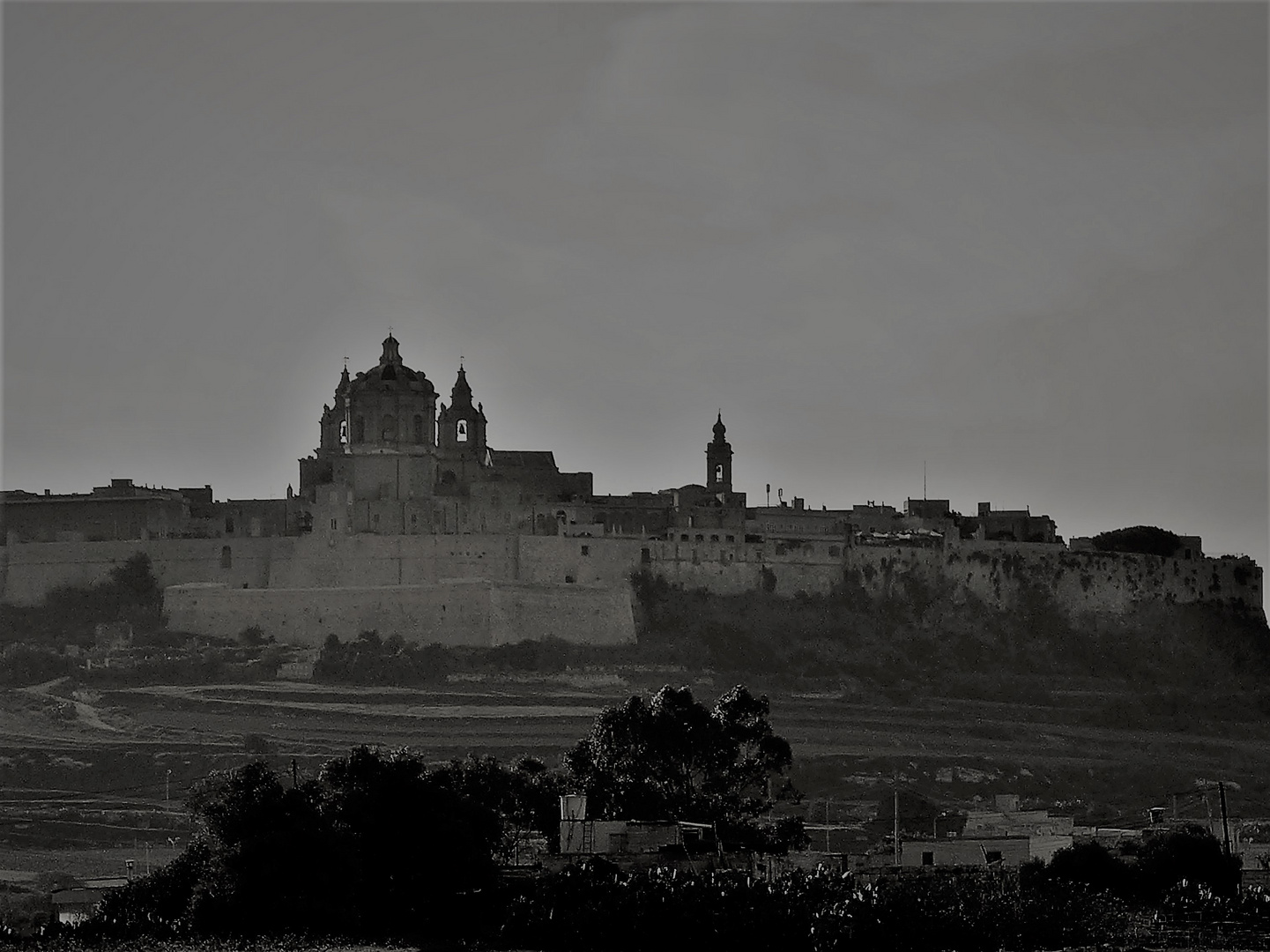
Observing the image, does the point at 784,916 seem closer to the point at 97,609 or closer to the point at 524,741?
the point at 524,741

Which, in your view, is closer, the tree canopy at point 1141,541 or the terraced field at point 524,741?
the terraced field at point 524,741

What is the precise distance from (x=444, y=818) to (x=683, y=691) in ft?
51.2

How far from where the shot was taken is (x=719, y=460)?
95312mm

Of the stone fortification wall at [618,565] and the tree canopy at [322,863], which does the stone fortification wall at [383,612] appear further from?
the tree canopy at [322,863]

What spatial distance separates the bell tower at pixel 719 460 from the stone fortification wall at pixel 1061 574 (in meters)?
6.90

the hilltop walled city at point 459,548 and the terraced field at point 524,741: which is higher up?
the hilltop walled city at point 459,548

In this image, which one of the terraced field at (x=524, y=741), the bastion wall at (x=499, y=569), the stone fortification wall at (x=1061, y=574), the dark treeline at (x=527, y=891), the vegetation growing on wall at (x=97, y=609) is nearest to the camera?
the dark treeline at (x=527, y=891)

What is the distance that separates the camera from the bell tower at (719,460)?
94500mm

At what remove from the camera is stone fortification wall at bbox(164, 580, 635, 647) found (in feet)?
265

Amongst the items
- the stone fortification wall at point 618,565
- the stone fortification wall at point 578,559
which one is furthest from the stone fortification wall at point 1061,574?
the stone fortification wall at point 578,559

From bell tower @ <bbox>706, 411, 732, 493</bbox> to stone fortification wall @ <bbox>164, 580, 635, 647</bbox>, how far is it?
14.1 m

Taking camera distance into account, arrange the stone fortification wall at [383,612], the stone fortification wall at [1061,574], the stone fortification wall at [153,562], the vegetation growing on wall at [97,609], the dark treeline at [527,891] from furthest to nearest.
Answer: the stone fortification wall at [1061,574] → the vegetation growing on wall at [97,609] → the stone fortification wall at [153,562] → the stone fortification wall at [383,612] → the dark treeline at [527,891]

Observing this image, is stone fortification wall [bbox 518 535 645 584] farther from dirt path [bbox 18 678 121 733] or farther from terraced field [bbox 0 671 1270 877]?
dirt path [bbox 18 678 121 733]

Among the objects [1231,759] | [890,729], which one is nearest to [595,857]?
[890,729]
